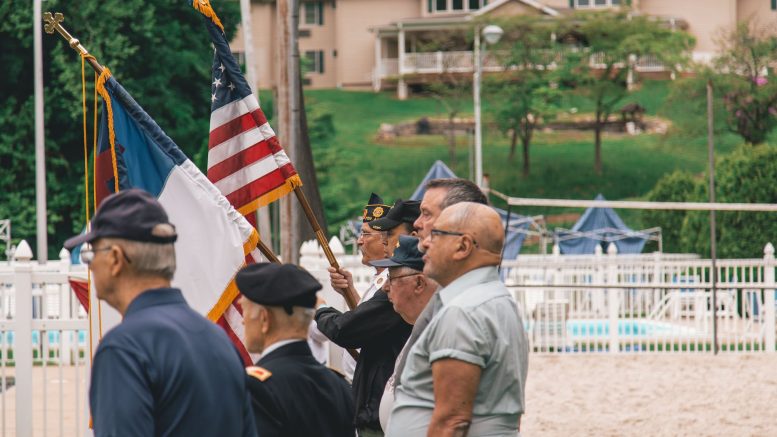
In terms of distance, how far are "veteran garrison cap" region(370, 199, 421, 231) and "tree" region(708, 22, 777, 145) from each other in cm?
3830

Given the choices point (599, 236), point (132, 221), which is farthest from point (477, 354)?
point (599, 236)

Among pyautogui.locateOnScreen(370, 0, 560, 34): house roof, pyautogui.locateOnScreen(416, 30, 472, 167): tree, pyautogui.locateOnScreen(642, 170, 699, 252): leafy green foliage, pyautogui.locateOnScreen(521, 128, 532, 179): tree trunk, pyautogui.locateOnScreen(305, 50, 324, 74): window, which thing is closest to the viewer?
pyautogui.locateOnScreen(642, 170, 699, 252): leafy green foliage

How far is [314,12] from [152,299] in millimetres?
72631

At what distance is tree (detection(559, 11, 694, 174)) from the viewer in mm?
51469

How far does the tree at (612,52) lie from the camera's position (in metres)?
51.5

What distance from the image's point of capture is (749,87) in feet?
140

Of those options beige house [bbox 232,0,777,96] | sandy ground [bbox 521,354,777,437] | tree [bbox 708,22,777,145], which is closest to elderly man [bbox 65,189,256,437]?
sandy ground [bbox 521,354,777,437]

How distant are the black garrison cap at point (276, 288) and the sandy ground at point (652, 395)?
814 cm

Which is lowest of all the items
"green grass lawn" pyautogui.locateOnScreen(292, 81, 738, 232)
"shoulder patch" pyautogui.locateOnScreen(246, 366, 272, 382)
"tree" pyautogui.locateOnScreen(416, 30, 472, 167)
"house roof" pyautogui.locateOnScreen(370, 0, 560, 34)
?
"green grass lawn" pyautogui.locateOnScreen(292, 81, 738, 232)

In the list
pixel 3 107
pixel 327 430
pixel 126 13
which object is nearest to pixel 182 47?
pixel 126 13

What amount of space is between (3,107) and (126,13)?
5461 millimetres

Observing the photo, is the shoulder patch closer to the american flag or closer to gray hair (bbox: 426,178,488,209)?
gray hair (bbox: 426,178,488,209)

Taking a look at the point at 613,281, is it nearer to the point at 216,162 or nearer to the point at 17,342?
the point at 17,342

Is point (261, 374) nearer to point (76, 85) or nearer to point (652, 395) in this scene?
point (652, 395)
